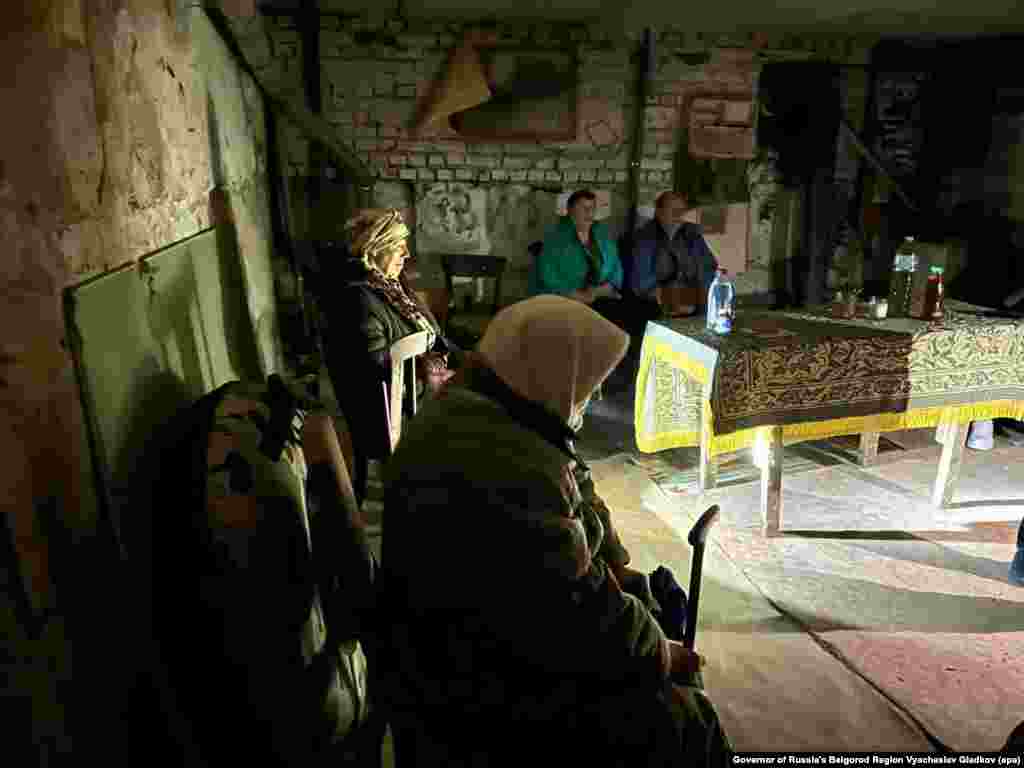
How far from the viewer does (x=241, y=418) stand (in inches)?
62.8

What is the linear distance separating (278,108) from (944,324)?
4.65 metres

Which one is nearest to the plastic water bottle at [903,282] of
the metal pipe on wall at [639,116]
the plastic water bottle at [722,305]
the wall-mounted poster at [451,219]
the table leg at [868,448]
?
the table leg at [868,448]

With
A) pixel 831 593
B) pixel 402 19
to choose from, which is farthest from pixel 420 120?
pixel 831 593

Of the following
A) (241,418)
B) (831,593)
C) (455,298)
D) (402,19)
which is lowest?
(831,593)

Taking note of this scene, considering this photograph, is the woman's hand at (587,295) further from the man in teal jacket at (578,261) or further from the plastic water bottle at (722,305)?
the plastic water bottle at (722,305)

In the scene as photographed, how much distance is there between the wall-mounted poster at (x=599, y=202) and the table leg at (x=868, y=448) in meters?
3.05

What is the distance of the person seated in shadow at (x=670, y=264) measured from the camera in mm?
5613

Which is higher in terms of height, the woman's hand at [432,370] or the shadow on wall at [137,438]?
the shadow on wall at [137,438]

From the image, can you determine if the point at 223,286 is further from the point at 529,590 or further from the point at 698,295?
the point at 698,295

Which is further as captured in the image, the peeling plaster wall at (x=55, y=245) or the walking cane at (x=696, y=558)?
the walking cane at (x=696, y=558)

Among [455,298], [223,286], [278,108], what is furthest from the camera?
[455,298]

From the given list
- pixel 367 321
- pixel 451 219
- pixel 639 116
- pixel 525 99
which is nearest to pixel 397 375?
pixel 367 321

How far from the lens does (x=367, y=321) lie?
316 cm

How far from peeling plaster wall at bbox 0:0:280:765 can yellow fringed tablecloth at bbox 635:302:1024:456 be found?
233 centimetres
